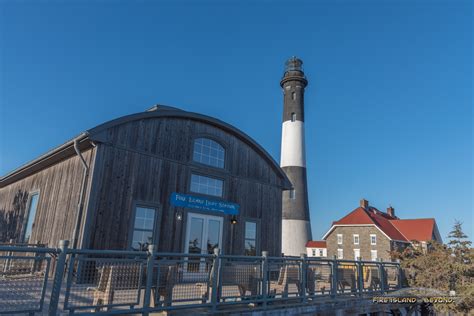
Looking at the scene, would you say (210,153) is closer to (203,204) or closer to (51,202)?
(203,204)

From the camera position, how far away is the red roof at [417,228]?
33969 mm

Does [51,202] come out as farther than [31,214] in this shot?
No

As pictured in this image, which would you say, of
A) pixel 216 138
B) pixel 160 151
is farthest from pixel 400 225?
pixel 160 151

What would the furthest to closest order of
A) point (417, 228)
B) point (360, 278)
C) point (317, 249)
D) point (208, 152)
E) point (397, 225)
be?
point (317, 249)
point (397, 225)
point (417, 228)
point (208, 152)
point (360, 278)

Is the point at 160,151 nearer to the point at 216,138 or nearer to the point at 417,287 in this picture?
the point at 216,138

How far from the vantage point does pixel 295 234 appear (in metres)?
22.2

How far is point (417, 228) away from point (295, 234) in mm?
19847

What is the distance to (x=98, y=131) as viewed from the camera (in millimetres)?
9383

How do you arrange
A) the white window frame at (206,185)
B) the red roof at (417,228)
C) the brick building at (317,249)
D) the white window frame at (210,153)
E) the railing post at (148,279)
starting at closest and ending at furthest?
the railing post at (148,279)
the white window frame at (206,185)
the white window frame at (210,153)
the red roof at (417,228)
the brick building at (317,249)

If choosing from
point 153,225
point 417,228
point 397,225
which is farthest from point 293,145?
point 397,225

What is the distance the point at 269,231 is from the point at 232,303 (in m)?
7.49

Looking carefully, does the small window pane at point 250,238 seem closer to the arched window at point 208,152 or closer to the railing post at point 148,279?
the arched window at point 208,152

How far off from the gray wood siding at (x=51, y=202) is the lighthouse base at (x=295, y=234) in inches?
576

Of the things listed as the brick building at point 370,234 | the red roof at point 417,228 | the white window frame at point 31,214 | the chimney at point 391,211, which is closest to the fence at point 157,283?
the white window frame at point 31,214
